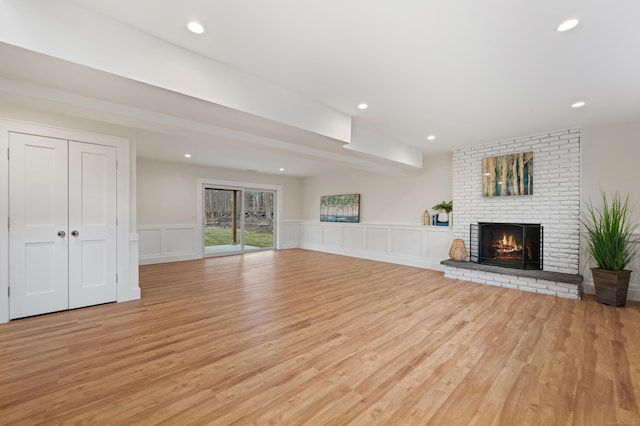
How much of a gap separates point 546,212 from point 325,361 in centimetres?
466

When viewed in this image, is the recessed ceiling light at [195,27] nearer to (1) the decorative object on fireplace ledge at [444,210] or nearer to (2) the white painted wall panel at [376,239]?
(1) the decorative object on fireplace ledge at [444,210]

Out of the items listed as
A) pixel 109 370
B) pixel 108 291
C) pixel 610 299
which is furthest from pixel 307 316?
pixel 610 299

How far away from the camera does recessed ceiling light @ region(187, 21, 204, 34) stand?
80.0 inches


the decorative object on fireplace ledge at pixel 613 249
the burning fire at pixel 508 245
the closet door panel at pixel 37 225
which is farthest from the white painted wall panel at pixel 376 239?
the closet door panel at pixel 37 225

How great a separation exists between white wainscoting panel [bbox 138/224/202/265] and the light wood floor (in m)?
3.22

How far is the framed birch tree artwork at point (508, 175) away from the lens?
15.6ft

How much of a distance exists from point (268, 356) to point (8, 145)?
3.65 metres

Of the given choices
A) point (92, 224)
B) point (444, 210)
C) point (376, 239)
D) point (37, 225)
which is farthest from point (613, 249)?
point (37, 225)

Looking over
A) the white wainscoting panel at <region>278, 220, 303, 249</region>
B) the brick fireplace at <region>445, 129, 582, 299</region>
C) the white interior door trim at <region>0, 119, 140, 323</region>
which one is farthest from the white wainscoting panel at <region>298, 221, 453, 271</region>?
the white interior door trim at <region>0, 119, 140, 323</region>

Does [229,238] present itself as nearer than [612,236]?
No

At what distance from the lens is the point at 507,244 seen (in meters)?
5.05

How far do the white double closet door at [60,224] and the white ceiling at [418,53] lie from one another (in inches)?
52.7

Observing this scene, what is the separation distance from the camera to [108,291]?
11.8ft

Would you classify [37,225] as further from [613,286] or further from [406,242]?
[613,286]
